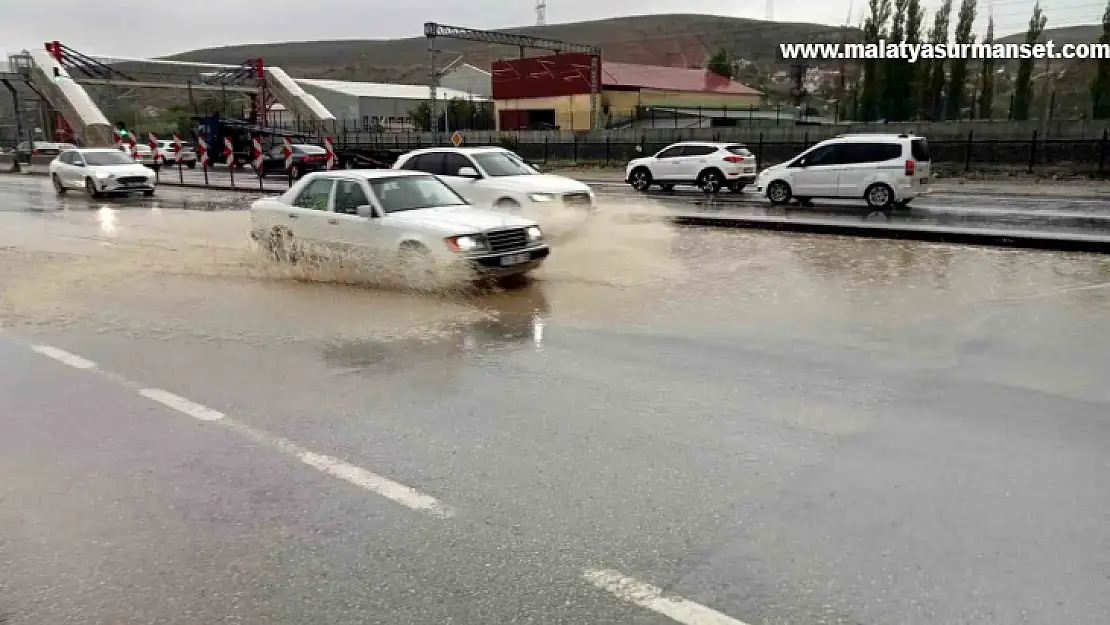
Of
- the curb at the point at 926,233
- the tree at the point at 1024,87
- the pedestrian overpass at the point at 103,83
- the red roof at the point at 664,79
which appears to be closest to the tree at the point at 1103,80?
the tree at the point at 1024,87

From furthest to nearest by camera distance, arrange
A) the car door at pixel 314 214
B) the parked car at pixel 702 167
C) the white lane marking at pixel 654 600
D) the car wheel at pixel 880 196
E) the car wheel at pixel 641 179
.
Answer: the car wheel at pixel 641 179 < the parked car at pixel 702 167 < the car wheel at pixel 880 196 < the car door at pixel 314 214 < the white lane marking at pixel 654 600

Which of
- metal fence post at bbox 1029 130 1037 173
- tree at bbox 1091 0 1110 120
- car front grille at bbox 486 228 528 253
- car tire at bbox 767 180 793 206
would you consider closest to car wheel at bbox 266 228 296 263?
car front grille at bbox 486 228 528 253

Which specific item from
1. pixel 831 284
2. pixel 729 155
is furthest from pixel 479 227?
pixel 729 155

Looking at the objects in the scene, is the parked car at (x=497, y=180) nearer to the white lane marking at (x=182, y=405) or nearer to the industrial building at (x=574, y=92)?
the white lane marking at (x=182, y=405)

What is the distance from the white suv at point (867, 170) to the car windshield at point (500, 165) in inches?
306

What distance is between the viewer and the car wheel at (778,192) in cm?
2045

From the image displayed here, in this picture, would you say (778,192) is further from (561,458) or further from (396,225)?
(561,458)

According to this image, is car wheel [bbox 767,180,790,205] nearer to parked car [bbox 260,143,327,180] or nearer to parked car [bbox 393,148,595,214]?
parked car [bbox 393,148,595,214]

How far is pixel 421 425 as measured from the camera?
538 centimetres

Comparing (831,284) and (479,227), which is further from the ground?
(479,227)

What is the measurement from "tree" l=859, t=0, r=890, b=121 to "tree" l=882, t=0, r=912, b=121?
53cm

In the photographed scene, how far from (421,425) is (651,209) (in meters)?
14.8

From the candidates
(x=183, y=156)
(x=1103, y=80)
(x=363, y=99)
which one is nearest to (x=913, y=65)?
(x=1103, y=80)

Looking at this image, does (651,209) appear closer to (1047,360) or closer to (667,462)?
(1047,360)
